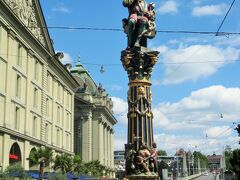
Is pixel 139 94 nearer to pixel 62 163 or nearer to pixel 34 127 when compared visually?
pixel 62 163

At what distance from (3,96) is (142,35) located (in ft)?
132

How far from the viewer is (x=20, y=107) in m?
57.8

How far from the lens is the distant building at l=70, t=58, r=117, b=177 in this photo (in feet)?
371

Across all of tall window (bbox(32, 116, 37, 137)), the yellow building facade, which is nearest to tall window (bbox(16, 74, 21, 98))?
the yellow building facade

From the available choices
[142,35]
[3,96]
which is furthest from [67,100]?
[142,35]

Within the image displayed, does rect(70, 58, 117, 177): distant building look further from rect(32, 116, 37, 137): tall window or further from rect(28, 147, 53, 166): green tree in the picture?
rect(28, 147, 53, 166): green tree

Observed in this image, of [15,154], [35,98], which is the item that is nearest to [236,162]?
[35,98]

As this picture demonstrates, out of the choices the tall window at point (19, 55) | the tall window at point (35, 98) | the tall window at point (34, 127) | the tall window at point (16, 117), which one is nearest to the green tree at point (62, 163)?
the tall window at point (34, 127)

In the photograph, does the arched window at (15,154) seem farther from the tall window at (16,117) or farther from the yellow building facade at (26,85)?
the tall window at (16,117)

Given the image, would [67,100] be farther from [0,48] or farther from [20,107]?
[0,48]

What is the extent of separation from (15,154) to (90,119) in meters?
57.9

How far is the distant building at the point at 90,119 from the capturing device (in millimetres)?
113125

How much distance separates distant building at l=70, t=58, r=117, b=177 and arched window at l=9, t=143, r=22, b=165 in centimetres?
Answer: 5469

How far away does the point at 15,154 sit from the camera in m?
57.2
